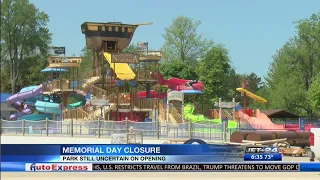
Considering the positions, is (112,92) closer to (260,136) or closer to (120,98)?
(120,98)

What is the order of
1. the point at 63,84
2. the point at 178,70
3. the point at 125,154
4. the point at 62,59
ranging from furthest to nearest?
the point at 178,70 → the point at 62,59 → the point at 63,84 → the point at 125,154

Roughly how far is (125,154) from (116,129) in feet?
70.4

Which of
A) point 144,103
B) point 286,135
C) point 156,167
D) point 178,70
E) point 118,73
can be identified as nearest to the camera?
point 156,167

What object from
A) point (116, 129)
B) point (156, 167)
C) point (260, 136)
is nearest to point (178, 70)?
point (116, 129)

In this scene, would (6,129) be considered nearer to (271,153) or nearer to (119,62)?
(119,62)

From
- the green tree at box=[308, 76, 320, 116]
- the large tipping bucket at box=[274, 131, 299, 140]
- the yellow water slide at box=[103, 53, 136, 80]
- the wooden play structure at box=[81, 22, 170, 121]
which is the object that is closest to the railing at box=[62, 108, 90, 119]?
the wooden play structure at box=[81, 22, 170, 121]

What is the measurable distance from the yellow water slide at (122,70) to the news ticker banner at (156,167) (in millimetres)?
33266

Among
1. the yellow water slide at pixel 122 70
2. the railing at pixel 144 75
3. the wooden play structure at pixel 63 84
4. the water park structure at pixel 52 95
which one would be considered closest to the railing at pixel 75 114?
the wooden play structure at pixel 63 84

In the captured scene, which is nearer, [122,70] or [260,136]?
[260,136]

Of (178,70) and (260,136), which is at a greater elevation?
(178,70)

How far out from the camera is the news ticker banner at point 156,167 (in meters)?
16.6

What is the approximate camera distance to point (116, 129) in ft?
128

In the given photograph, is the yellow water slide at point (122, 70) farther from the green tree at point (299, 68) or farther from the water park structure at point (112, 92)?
the green tree at point (299, 68)

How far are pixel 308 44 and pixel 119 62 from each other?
3079cm
